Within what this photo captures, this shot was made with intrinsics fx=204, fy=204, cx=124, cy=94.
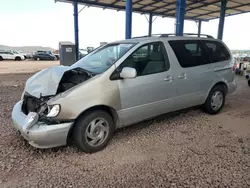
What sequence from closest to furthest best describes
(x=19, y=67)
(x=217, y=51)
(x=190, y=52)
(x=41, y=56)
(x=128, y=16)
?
(x=190, y=52)
(x=217, y=51)
(x=128, y=16)
(x=19, y=67)
(x=41, y=56)

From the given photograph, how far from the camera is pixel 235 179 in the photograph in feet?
7.96

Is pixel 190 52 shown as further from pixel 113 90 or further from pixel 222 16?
pixel 222 16

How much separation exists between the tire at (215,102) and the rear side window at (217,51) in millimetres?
631

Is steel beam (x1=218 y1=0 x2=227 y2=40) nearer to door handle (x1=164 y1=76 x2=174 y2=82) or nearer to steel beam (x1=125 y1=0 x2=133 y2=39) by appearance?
steel beam (x1=125 y1=0 x2=133 y2=39)

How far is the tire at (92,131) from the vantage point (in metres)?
2.87

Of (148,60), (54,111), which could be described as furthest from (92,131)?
(148,60)

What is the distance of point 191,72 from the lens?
3975 mm

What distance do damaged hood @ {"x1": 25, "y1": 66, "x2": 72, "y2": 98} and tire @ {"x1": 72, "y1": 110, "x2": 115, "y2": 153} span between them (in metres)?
0.61

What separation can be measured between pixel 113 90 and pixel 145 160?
1.10 m

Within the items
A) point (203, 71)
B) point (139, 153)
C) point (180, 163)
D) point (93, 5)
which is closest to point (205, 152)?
point (180, 163)

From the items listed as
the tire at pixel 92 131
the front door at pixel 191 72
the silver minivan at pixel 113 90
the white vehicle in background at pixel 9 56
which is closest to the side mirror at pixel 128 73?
the silver minivan at pixel 113 90

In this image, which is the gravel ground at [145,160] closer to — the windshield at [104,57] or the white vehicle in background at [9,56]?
the windshield at [104,57]

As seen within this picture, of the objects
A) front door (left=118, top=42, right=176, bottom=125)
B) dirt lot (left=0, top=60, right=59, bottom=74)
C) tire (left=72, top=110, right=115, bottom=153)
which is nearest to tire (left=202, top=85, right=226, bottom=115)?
front door (left=118, top=42, right=176, bottom=125)

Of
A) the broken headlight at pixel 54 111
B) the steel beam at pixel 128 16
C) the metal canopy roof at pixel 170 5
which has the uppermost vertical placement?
the metal canopy roof at pixel 170 5
